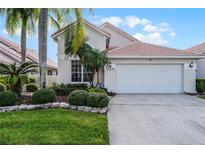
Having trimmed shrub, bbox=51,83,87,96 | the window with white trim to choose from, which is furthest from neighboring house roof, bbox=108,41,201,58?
trimmed shrub, bbox=51,83,87,96

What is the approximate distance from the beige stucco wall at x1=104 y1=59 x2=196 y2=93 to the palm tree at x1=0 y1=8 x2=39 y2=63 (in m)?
6.74

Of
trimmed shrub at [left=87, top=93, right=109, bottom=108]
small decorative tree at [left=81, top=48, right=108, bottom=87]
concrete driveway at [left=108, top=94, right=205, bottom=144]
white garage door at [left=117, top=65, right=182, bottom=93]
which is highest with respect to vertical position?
small decorative tree at [left=81, top=48, right=108, bottom=87]

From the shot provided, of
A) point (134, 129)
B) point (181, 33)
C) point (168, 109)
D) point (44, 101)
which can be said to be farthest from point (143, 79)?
point (134, 129)

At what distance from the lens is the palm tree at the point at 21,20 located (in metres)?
18.8

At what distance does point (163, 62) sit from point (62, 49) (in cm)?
794

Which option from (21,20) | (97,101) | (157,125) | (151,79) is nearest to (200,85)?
(151,79)

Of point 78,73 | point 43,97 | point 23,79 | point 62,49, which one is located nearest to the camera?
point 43,97

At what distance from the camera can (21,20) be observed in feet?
65.4

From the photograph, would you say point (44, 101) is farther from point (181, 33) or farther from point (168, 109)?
point (181, 33)

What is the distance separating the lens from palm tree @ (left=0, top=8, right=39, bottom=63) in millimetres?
18781

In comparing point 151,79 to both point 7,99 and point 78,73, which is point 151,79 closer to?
point 78,73

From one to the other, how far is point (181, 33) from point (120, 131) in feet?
51.9

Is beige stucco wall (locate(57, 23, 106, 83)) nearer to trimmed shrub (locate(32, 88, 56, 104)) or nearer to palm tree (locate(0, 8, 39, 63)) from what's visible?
palm tree (locate(0, 8, 39, 63))

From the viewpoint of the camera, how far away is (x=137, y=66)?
63.2ft
